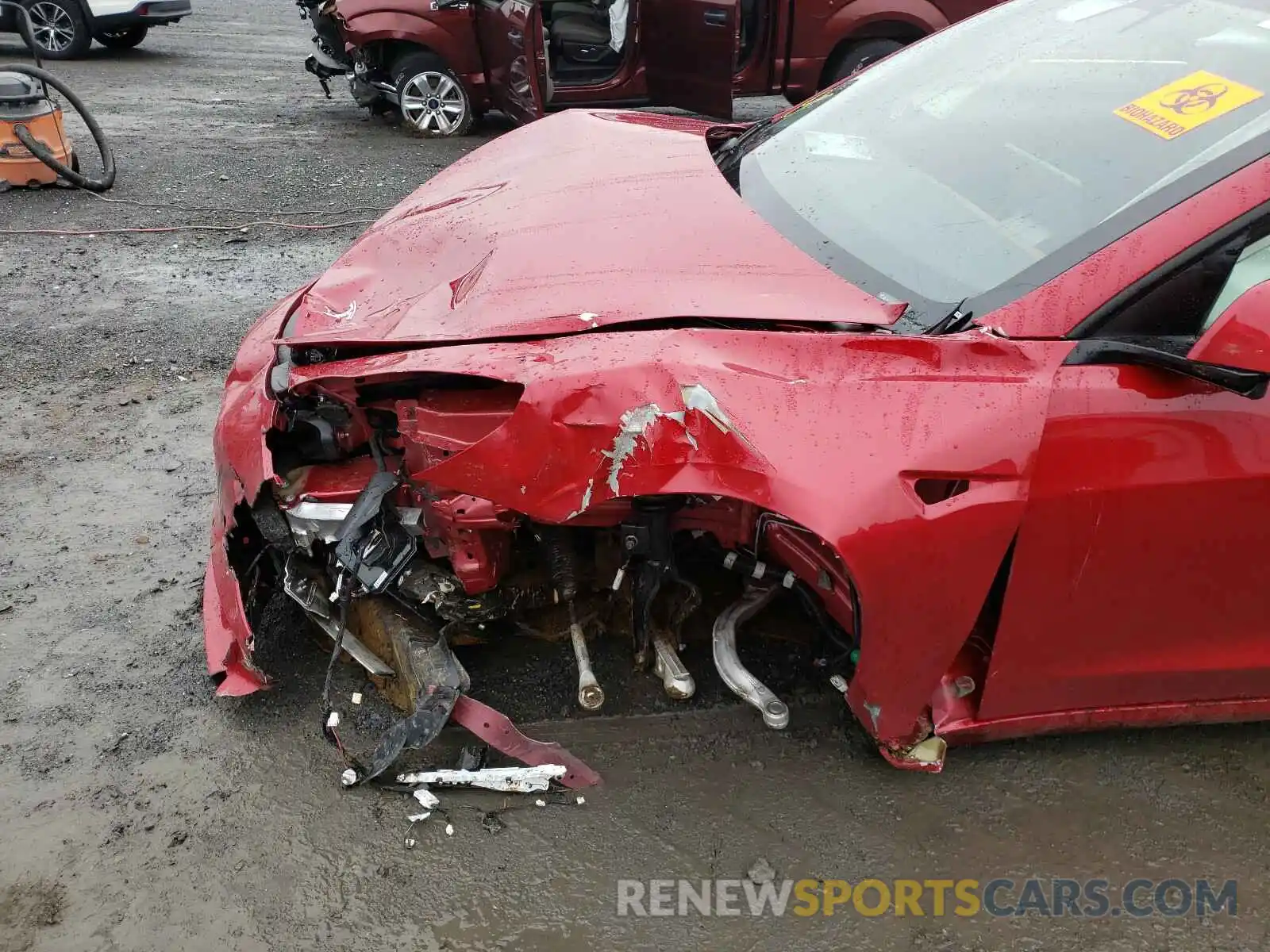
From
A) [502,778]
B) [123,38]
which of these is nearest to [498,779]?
[502,778]

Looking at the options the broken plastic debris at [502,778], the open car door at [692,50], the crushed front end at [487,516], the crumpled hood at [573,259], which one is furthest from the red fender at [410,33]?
the broken plastic debris at [502,778]

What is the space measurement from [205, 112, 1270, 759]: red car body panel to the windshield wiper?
44 millimetres


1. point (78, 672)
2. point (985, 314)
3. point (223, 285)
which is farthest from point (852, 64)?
point (78, 672)

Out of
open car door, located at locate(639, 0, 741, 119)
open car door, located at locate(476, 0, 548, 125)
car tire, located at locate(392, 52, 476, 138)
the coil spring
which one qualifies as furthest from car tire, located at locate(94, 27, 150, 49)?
the coil spring

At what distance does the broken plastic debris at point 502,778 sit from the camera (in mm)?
2180

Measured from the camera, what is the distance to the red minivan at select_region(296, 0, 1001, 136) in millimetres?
6953

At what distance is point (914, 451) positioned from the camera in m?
1.76

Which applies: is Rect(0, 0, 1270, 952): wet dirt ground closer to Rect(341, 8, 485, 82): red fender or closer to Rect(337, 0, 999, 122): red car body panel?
Rect(337, 0, 999, 122): red car body panel

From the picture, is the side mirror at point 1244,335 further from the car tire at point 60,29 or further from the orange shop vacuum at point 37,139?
the car tire at point 60,29

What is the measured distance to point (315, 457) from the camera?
89.4 inches

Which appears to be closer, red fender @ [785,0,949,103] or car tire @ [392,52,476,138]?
red fender @ [785,0,949,103]

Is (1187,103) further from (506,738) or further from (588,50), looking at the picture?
(588,50)

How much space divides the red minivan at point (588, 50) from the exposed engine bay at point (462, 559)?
5393mm

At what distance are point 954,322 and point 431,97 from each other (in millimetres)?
6883
